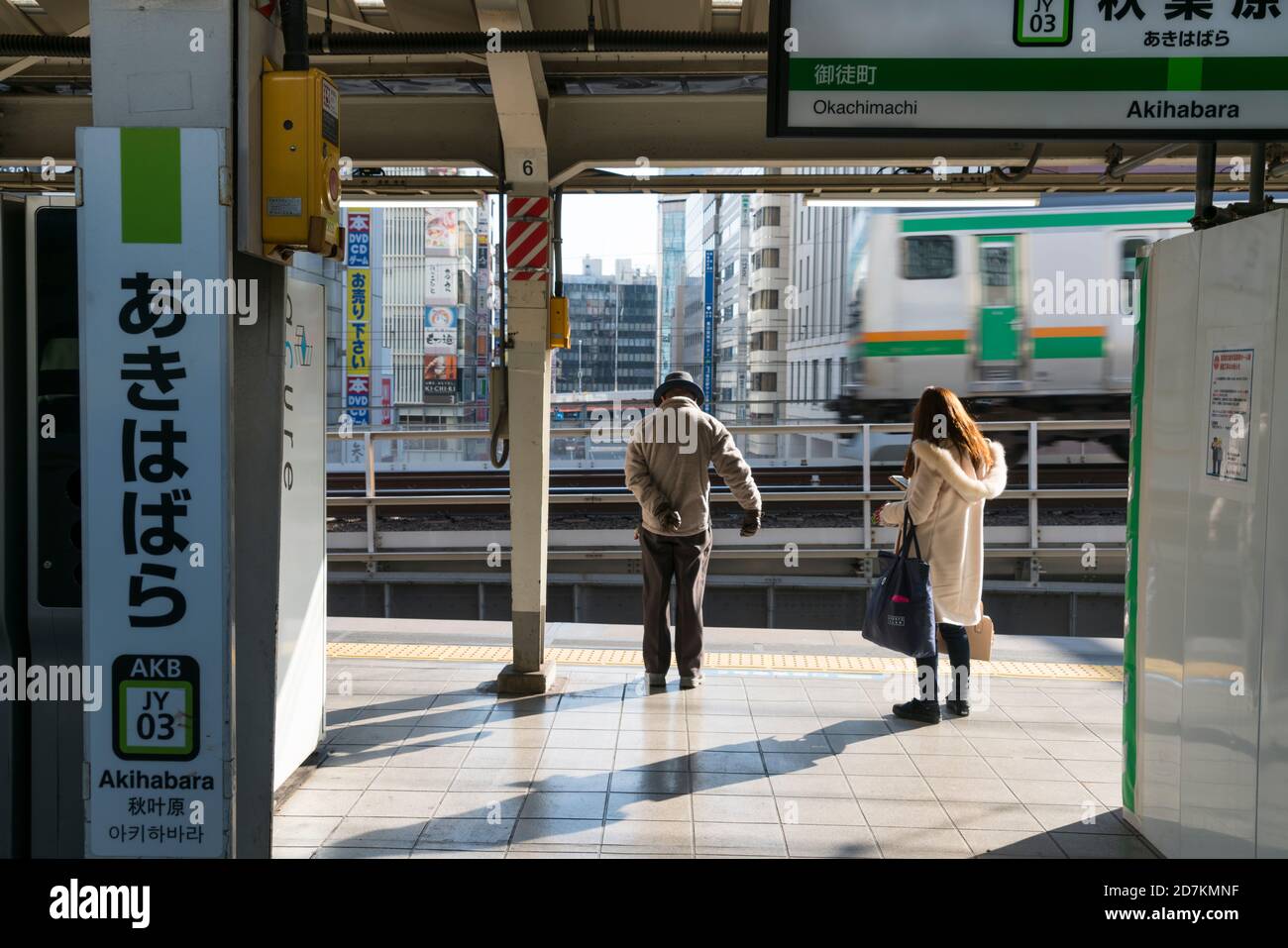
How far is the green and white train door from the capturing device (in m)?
15.7

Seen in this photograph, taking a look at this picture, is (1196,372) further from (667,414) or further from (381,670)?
(381,670)

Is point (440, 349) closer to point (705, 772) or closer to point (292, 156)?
point (705, 772)

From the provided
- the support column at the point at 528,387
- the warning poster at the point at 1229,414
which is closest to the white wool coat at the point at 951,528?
the warning poster at the point at 1229,414

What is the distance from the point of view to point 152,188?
273 cm

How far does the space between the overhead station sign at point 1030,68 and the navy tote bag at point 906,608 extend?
2.60 meters

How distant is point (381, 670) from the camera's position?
665 cm

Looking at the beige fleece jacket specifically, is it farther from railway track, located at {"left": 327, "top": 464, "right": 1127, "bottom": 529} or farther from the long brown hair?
railway track, located at {"left": 327, "top": 464, "right": 1127, "bottom": 529}

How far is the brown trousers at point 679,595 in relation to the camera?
20.4ft

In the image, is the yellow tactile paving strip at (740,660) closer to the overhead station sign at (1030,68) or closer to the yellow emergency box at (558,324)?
the yellow emergency box at (558,324)

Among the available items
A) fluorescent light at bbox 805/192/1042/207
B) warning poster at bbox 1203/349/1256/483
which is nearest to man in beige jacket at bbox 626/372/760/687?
fluorescent light at bbox 805/192/1042/207

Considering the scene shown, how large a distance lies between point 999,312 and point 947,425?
1096 centimetres

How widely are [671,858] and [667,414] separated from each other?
2847 millimetres

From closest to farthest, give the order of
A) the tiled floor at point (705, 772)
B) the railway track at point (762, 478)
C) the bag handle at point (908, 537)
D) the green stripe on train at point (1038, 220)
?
the tiled floor at point (705, 772), the bag handle at point (908, 537), the railway track at point (762, 478), the green stripe on train at point (1038, 220)

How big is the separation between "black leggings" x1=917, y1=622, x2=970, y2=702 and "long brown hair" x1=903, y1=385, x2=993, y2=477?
86 cm
